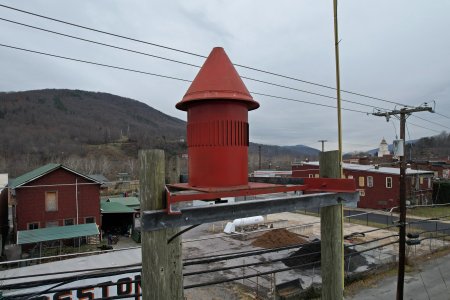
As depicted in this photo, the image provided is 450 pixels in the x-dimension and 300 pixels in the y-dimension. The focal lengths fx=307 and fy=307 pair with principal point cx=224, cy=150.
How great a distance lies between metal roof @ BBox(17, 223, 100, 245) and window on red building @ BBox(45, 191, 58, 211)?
1633 millimetres

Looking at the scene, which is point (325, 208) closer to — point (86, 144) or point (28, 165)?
point (28, 165)

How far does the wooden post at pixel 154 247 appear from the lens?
244cm

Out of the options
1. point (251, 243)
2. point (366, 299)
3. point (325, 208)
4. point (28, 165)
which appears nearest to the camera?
point (325, 208)

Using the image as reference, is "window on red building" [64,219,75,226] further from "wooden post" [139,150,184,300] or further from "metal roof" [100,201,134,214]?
"wooden post" [139,150,184,300]

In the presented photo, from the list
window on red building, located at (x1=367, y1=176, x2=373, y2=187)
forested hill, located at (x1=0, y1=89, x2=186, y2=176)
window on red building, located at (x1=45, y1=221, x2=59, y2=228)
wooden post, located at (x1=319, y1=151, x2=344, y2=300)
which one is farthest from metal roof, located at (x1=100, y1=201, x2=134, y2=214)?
forested hill, located at (x1=0, y1=89, x2=186, y2=176)

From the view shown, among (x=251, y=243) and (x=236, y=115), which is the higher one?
(x=236, y=115)

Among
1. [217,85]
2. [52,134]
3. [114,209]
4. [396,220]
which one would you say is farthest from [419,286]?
[52,134]

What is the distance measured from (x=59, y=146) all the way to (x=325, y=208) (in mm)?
144599

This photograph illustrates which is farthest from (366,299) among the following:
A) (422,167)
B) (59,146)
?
(59,146)

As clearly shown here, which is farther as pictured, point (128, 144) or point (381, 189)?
point (128, 144)

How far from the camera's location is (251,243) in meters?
23.2

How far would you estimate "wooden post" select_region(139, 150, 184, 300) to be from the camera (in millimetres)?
2441

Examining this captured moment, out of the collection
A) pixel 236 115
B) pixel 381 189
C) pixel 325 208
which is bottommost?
pixel 381 189

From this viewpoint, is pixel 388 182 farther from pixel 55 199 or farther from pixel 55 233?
pixel 55 199
